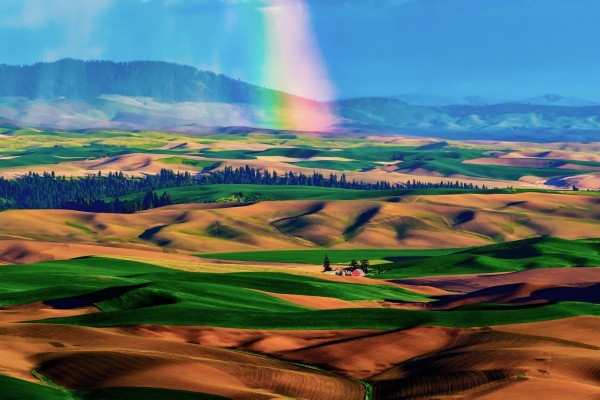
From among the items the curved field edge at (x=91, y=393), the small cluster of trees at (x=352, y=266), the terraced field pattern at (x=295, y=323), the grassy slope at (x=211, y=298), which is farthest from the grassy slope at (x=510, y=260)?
the curved field edge at (x=91, y=393)

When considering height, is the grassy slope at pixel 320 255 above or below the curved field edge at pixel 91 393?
below

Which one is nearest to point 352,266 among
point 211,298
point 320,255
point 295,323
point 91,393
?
point 320,255

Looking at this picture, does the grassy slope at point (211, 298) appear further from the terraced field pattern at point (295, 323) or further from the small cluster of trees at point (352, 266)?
the small cluster of trees at point (352, 266)

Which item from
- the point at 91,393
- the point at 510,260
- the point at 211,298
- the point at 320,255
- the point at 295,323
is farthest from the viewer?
the point at 320,255

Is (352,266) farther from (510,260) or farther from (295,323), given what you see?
(295,323)

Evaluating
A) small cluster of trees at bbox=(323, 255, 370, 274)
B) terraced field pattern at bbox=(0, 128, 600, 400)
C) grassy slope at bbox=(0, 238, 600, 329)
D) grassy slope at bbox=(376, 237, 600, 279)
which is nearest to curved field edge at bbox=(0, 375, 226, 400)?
terraced field pattern at bbox=(0, 128, 600, 400)

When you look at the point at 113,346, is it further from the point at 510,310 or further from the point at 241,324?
the point at 510,310

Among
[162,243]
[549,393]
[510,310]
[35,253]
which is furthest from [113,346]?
[162,243]

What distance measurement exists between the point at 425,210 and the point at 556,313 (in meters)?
118

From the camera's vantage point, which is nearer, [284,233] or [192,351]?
[192,351]

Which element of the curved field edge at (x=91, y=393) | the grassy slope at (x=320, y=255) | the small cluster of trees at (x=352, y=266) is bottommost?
the grassy slope at (x=320, y=255)

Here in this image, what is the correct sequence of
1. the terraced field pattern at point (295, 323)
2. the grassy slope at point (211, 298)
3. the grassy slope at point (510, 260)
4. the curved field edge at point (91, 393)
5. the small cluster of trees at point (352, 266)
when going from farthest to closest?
the small cluster of trees at point (352, 266)
the grassy slope at point (510, 260)
the grassy slope at point (211, 298)
the terraced field pattern at point (295, 323)
the curved field edge at point (91, 393)

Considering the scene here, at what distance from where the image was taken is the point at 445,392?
49156 millimetres

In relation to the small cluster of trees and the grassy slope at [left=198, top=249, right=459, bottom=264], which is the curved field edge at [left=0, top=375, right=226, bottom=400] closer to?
the small cluster of trees
